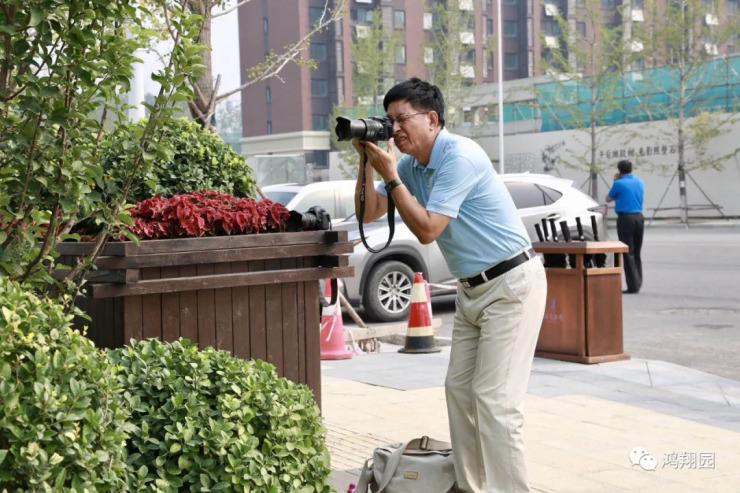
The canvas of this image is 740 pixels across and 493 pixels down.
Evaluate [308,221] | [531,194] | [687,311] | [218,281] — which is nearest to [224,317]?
[218,281]

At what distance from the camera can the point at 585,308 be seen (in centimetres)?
898

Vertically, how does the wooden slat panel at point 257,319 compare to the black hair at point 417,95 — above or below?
below

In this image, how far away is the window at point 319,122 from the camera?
73125mm

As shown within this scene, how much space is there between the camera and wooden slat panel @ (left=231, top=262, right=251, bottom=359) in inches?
194

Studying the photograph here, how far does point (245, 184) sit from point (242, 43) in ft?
244

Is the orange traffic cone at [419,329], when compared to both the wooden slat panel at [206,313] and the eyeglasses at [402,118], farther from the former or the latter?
the eyeglasses at [402,118]

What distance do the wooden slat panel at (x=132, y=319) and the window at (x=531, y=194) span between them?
406 inches

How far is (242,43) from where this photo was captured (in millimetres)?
78375

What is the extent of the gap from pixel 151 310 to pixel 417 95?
1518 mm

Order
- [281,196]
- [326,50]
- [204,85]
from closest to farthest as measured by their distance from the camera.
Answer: [204,85], [281,196], [326,50]

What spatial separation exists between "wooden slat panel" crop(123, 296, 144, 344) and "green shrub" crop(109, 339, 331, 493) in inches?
30.5

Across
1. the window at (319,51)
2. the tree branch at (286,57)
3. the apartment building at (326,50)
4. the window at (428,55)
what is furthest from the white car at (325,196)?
the window at (319,51)

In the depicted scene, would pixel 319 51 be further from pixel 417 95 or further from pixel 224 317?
pixel 417 95

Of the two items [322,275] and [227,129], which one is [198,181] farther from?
[227,129]
